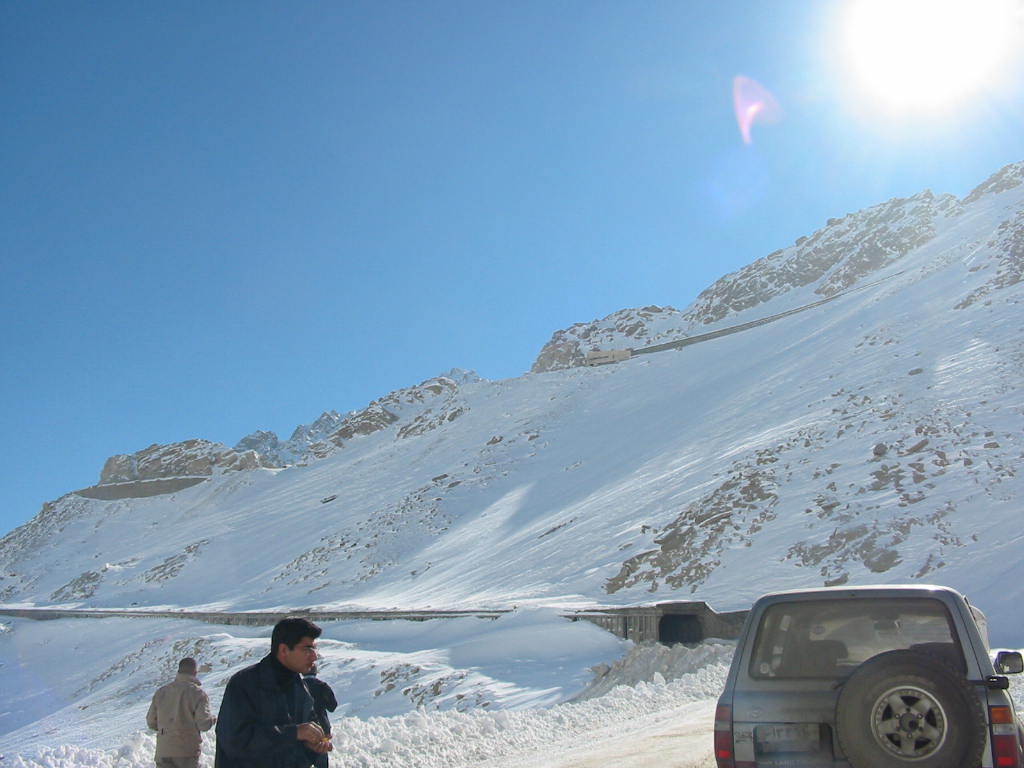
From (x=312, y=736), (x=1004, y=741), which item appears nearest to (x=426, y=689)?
(x=312, y=736)

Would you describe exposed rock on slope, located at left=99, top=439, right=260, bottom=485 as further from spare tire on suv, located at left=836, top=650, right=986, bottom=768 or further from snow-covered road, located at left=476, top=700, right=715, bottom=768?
spare tire on suv, located at left=836, top=650, right=986, bottom=768

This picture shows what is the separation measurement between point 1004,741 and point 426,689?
14251 millimetres

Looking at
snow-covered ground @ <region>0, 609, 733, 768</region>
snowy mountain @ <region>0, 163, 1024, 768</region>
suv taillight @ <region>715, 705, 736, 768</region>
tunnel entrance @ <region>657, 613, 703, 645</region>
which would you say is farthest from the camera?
tunnel entrance @ <region>657, 613, 703, 645</region>

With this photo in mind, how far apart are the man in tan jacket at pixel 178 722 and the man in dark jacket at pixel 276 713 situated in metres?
3.01

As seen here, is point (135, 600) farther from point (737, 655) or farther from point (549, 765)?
point (737, 655)

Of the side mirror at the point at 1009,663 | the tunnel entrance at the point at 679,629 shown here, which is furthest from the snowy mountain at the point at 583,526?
the side mirror at the point at 1009,663

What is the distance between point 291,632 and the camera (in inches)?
167

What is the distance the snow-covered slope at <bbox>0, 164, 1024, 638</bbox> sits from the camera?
20234 millimetres

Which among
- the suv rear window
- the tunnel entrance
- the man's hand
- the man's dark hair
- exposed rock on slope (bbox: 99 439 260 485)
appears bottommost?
the tunnel entrance

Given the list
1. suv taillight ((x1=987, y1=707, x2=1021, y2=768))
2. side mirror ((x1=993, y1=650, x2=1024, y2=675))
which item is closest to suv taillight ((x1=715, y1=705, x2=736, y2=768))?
suv taillight ((x1=987, y1=707, x2=1021, y2=768))

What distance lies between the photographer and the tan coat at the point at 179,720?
6.70 meters

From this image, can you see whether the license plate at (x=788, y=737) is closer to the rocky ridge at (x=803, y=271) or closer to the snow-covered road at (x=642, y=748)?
the snow-covered road at (x=642, y=748)

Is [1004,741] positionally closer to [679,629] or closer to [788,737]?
[788,737]

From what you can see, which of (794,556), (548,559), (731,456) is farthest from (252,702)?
(731,456)
